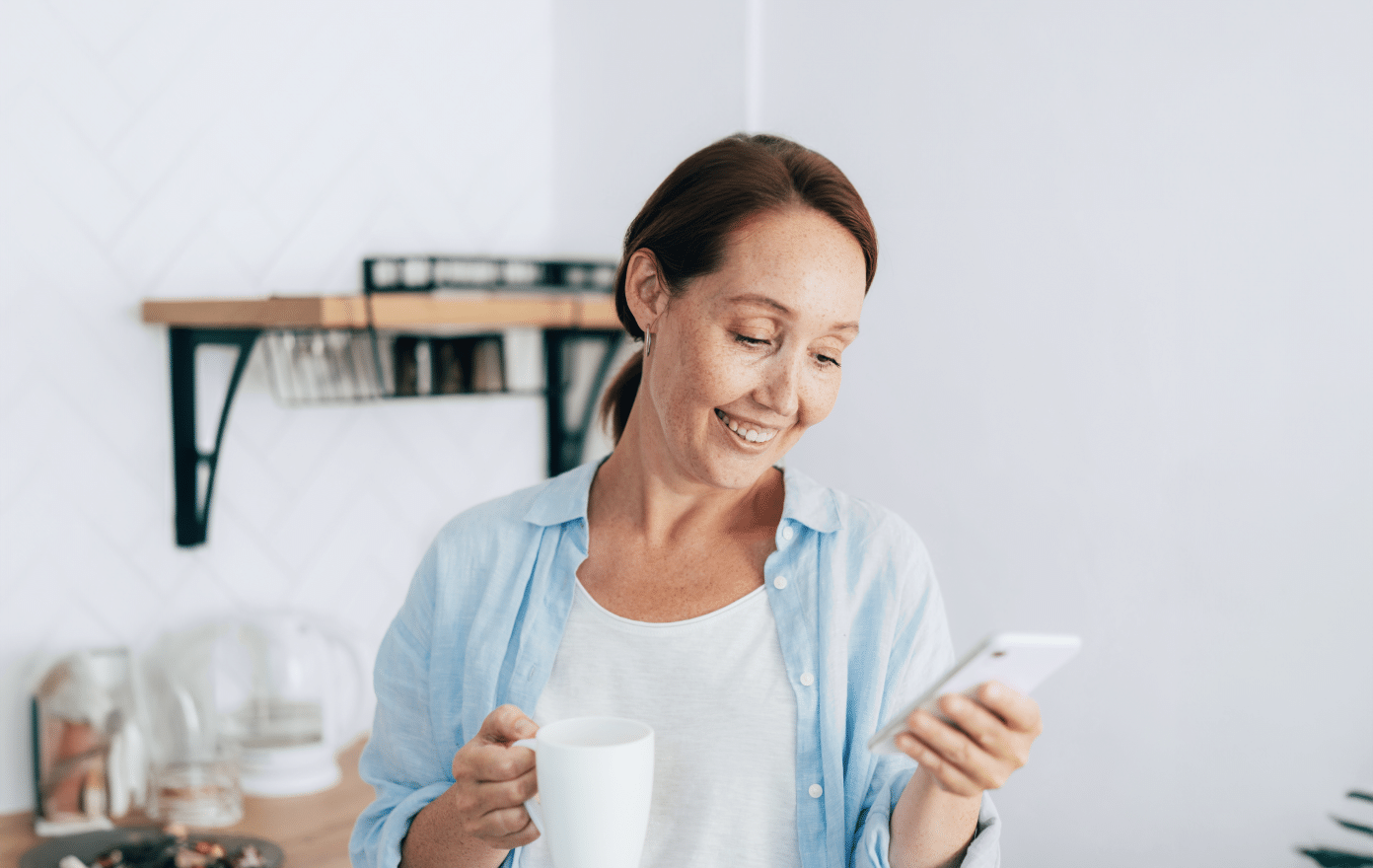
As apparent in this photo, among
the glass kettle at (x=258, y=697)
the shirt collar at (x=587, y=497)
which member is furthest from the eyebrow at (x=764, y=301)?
the glass kettle at (x=258, y=697)

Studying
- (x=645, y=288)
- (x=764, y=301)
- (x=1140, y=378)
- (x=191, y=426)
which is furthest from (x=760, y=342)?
(x=191, y=426)

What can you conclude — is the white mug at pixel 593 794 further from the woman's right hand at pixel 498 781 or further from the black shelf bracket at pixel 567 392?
the black shelf bracket at pixel 567 392

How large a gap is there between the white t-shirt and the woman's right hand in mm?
135

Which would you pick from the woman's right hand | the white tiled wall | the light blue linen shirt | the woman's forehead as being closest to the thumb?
the woman's right hand

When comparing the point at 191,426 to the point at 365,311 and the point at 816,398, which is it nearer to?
the point at 365,311

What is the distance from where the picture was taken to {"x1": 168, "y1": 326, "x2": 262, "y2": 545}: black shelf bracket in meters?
1.56

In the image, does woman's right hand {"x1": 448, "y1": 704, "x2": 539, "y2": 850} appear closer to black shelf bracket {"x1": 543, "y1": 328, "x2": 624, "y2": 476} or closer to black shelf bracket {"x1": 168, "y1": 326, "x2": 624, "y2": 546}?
black shelf bracket {"x1": 168, "y1": 326, "x2": 624, "y2": 546}

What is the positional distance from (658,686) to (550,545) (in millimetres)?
178

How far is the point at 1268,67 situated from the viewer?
1421mm

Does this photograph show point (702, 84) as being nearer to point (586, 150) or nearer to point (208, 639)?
point (586, 150)

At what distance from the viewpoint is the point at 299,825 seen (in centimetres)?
151

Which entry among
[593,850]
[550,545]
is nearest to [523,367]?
[550,545]

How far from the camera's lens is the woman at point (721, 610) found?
35.6 inches

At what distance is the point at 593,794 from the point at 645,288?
18.0 inches
